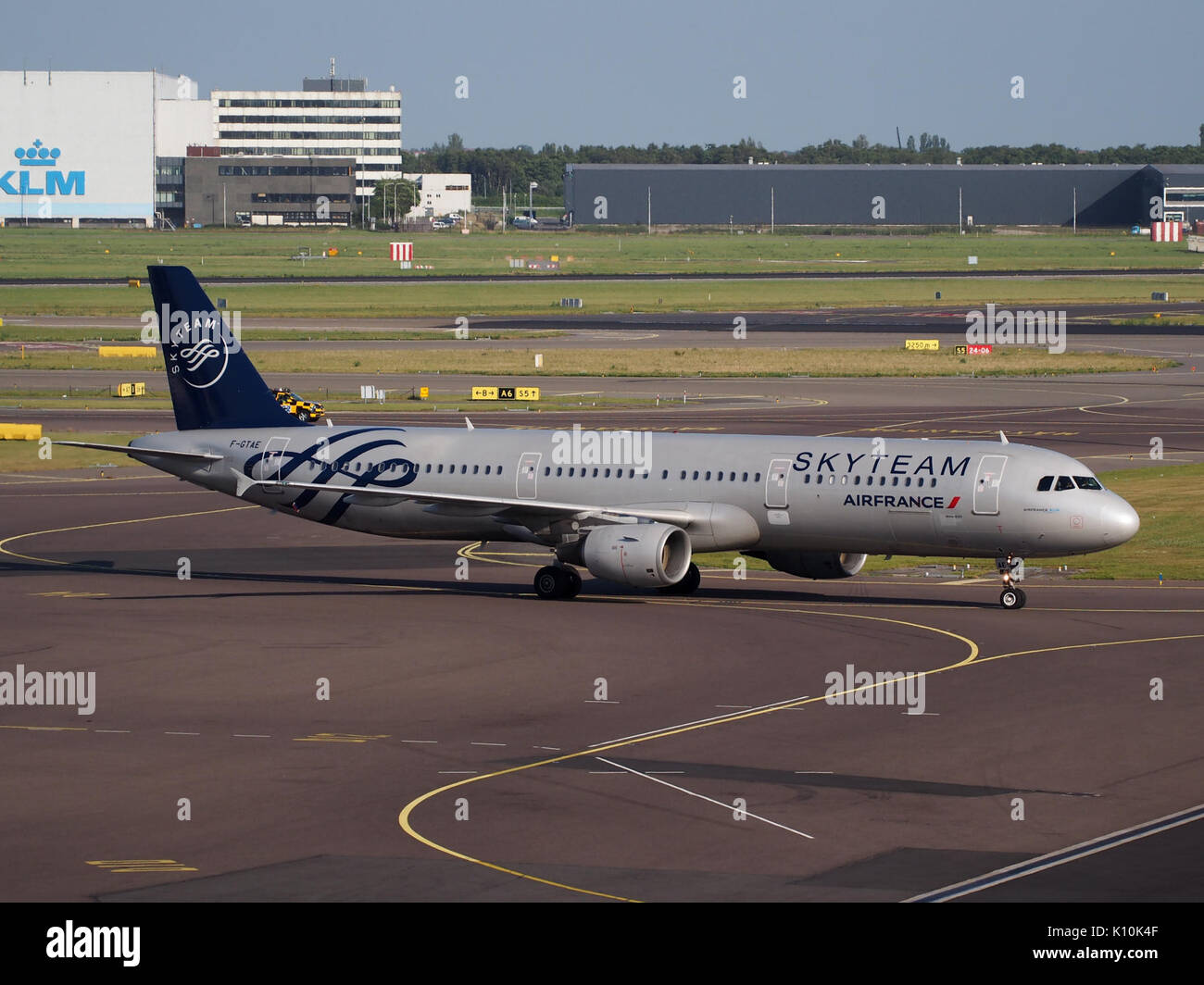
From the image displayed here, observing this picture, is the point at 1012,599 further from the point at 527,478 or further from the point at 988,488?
the point at 527,478

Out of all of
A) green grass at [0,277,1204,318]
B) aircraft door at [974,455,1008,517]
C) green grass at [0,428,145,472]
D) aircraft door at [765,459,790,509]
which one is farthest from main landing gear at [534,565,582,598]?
green grass at [0,277,1204,318]

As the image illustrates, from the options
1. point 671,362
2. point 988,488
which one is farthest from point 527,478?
point 671,362


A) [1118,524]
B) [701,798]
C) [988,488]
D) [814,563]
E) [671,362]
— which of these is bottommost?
[701,798]

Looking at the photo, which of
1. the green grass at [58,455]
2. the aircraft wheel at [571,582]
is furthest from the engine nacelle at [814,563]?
the green grass at [58,455]

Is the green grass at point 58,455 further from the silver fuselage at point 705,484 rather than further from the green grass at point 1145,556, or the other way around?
the green grass at point 1145,556

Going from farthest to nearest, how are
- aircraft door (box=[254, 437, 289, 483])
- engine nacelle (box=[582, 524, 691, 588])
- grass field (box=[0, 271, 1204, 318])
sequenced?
grass field (box=[0, 271, 1204, 318]) < aircraft door (box=[254, 437, 289, 483]) < engine nacelle (box=[582, 524, 691, 588])

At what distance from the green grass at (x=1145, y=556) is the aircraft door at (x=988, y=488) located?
21.7 ft

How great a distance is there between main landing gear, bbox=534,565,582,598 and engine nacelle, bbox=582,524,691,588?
2.18 m

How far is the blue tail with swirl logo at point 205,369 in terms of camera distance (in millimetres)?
57531

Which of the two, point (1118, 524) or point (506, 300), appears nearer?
point (1118, 524)

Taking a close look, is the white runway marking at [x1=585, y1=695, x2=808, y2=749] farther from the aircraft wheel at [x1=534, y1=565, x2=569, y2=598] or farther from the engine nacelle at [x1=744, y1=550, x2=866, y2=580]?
the aircraft wheel at [x1=534, y1=565, x2=569, y2=598]

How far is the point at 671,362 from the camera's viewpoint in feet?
426

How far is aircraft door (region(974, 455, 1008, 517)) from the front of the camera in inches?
1873
